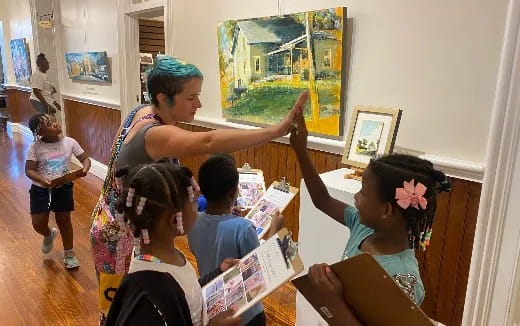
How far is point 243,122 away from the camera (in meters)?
3.35

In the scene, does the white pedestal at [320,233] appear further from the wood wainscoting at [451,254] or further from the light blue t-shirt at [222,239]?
the light blue t-shirt at [222,239]

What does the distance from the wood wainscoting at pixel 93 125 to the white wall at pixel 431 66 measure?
3.51 m

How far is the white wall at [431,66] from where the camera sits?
1.93m

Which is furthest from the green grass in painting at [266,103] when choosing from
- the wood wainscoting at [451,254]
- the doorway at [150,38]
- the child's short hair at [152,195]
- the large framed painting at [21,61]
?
the large framed painting at [21,61]

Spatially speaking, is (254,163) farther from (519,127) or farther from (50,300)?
(519,127)

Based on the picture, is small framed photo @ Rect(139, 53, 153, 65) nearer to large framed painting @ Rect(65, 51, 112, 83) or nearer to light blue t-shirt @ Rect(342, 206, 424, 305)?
large framed painting @ Rect(65, 51, 112, 83)

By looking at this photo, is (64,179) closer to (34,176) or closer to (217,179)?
(34,176)

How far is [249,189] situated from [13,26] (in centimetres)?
875

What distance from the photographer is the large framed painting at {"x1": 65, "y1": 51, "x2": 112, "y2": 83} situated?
5199mm

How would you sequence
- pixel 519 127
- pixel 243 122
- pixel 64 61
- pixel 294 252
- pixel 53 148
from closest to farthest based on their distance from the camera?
1. pixel 294 252
2. pixel 519 127
3. pixel 53 148
4. pixel 243 122
5. pixel 64 61

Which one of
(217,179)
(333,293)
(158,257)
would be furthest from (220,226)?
(333,293)

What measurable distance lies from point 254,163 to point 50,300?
1.73 meters

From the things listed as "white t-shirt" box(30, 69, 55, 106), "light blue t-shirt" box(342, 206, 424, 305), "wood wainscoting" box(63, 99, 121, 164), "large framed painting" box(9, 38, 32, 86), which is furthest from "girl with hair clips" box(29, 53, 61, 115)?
"light blue t-shirt" box(342, 206, 424, 305)

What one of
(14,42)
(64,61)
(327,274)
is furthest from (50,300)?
(14,42)
